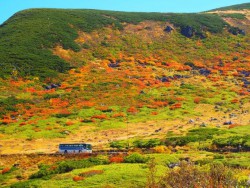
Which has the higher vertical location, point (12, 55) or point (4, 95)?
point (12, 55)

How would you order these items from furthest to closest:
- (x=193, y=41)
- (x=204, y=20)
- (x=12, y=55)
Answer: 1. (x=204, y=20)
2. (x=193, y=41)
3. (x=12, y=55)

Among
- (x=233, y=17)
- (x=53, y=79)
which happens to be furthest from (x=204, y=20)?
(x=53, y=79)

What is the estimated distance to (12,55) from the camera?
86.2 metres

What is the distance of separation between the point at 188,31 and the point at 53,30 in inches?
1837

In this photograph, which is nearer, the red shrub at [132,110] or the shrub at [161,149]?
the shrub at [161,149]

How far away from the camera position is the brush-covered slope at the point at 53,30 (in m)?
82.7

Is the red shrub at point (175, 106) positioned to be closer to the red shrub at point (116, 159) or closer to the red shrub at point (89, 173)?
the red shrub at point (116, 159)

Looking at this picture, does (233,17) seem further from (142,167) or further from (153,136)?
(142,167)

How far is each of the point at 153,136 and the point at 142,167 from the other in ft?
58.6

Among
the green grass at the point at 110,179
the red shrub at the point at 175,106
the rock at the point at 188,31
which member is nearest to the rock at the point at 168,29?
the rock at the point at 188,31

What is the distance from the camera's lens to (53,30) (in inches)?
4060

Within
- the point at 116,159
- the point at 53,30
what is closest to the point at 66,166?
the point at 116,159

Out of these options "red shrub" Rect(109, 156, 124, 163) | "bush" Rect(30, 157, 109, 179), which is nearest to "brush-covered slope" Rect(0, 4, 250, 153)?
"bush" Rect(30, 157, 109, 179)

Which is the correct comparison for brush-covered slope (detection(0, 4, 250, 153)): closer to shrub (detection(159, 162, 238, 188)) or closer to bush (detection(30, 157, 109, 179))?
bush (detection(30, 157, 109, 179))
